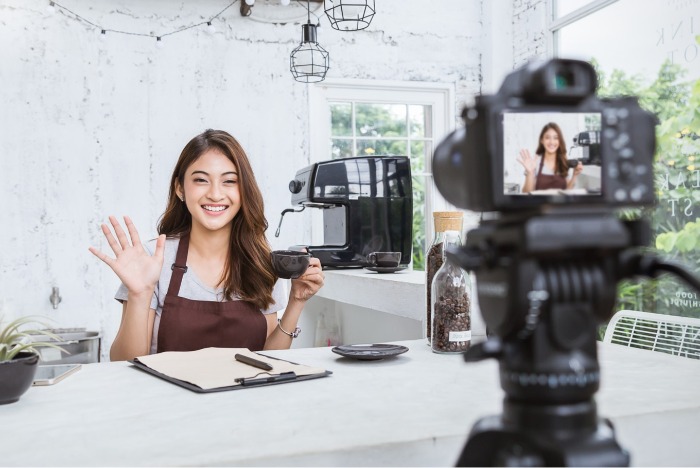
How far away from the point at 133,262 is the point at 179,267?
1.17 feet

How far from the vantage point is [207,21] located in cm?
391

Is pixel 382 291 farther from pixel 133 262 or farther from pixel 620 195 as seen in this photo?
pixel 620 195

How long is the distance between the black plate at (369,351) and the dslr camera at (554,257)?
A: 0.79 metres

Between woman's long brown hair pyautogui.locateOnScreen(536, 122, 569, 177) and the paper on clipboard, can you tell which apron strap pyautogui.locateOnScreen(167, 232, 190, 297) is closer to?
the paper on clipboard

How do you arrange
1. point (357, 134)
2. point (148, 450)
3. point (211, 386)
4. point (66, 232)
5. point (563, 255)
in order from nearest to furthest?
point (563, 255), point (148, 450), point (211, 386), point (66, 232), point (357, 134)

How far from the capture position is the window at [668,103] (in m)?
3.18

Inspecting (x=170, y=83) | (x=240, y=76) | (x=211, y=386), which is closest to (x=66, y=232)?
(x=170, y=83)

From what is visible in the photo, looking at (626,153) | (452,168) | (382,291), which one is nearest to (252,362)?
(452,168)

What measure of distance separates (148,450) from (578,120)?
0.61m

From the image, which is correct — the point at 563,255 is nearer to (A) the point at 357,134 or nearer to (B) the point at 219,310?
(B) the point at 219,310

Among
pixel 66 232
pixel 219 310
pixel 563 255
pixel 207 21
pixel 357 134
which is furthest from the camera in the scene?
pixel 357 134

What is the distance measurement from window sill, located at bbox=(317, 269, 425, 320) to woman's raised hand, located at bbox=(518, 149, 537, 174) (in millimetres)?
1356

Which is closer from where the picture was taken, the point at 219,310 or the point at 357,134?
the point at 219,310

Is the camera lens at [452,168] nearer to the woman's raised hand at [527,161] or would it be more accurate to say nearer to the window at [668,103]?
the woman's raised hand at [527,161]
